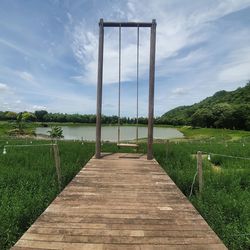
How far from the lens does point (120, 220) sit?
11.0ft

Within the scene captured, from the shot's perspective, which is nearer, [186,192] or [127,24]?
[186,192]

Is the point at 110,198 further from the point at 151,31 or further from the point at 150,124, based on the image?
the point at 151,31

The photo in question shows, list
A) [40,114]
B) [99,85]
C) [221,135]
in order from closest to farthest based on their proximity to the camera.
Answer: [99,85] < [221,135] < [40,114]

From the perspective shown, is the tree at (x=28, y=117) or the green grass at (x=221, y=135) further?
the tree at (x=28, y=117)

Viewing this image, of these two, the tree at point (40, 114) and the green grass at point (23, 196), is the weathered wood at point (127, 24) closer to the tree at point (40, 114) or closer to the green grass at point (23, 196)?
the green grass at point (23, 196)

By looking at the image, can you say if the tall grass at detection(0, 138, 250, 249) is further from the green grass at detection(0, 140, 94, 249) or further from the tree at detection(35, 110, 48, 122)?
the tree at detection(35, 110, 48, 122)

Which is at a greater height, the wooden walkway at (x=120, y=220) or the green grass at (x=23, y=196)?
the wooden walkway at (x=120, y=220)

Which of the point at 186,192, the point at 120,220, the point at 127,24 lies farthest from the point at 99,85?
the point at 120,220

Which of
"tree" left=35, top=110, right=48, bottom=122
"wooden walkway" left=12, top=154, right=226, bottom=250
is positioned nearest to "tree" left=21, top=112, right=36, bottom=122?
"tree" left=35, top=110, right=48, bottom=122

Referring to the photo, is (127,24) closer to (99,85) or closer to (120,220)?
(99,85)

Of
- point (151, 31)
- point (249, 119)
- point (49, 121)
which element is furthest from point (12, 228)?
point (49, 121)

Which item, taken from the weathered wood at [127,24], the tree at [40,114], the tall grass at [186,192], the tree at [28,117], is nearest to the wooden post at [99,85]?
the weathered wood at [127,24]

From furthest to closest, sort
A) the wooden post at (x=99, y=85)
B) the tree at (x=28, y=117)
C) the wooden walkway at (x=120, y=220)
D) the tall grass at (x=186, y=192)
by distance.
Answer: the tree at (x=28, y=117) < the wooden post at (x=99, y=85) < the tall grass at (x=186, y=192) < the wooden walkway at (x=120, y=220)

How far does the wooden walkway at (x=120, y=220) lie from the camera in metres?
2.75
